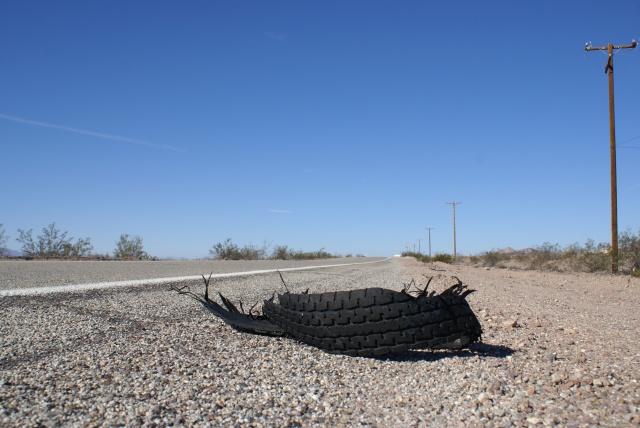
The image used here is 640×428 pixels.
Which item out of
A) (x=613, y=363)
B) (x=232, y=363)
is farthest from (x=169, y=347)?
(x=613, y=363)

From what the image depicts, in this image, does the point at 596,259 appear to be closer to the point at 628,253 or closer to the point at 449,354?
the point at 628,253

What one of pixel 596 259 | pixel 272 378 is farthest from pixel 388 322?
pixel 596 259

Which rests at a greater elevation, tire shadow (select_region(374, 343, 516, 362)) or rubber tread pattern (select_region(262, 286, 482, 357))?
rubber tread pattern (select_region(262, 286, 482, 357))

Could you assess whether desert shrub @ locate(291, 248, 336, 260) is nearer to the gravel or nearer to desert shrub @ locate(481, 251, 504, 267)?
desert shrub @ locate(481, 251, 504, 267)

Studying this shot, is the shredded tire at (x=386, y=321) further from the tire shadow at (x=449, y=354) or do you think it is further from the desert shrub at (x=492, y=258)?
the desert shrub at (x=492, y=258)

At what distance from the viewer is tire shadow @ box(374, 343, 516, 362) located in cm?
188

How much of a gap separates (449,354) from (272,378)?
0.82 metres

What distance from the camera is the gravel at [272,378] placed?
120cm

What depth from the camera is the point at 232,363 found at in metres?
1.70

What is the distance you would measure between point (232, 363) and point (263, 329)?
467 millimetres

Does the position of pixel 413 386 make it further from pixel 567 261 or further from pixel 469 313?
pixel 567 261

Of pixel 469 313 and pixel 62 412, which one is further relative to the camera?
pixel 469 313

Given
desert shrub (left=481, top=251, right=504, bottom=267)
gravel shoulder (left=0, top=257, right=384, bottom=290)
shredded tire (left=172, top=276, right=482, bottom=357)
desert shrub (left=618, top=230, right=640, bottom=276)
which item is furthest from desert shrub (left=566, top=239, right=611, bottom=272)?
shredded tire (left=172, top=276, right=482, bottom=357)

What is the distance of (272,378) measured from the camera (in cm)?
156
